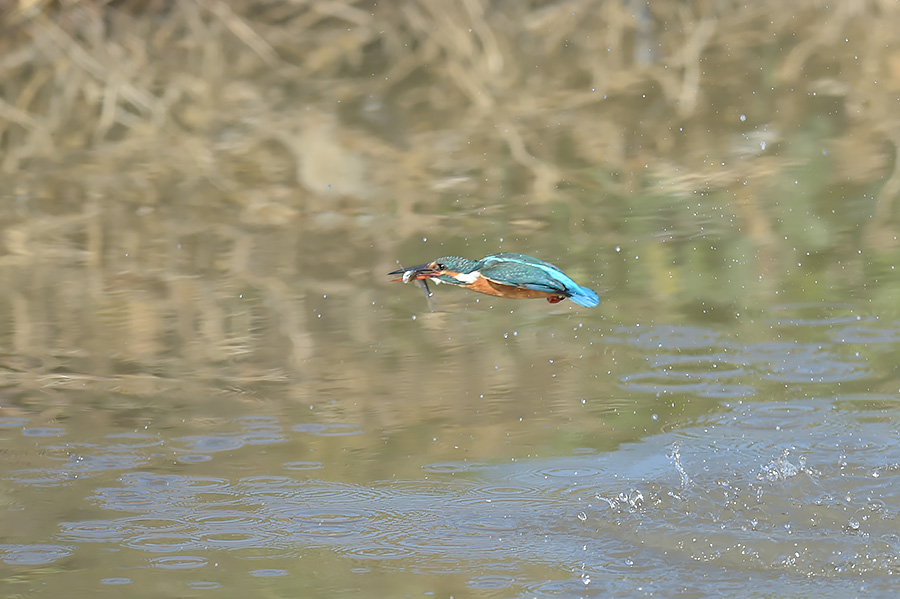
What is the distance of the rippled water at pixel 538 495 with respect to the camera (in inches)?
112

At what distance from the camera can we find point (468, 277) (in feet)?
9.23

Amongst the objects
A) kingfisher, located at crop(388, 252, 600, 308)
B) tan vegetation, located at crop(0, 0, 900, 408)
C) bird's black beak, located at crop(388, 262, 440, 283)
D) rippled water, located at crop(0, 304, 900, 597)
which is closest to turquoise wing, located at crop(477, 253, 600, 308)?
kingfisher, located at crop(388, 252, 600, 308)

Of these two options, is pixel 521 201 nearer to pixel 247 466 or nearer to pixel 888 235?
pixel 888 235

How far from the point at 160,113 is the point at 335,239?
7.09 ft

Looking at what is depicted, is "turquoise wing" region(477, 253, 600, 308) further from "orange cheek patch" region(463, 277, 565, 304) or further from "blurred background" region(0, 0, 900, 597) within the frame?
"blurred background" region(0, 0, 900, 597)

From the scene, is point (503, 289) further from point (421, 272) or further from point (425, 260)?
point (425, 260)

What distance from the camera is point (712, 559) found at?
2848 mm

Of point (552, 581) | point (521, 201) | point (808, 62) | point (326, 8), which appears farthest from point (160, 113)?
point (552, 581)

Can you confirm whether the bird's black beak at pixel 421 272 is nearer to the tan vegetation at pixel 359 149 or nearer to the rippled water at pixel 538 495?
the rippled water at pixel 538 495

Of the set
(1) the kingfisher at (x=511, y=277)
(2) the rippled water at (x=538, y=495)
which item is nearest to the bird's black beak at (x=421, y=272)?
(1) the kingfisher at (x=511, y=277)

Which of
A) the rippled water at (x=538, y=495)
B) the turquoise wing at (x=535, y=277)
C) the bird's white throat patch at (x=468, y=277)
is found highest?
the bird's white throat patch at (x=468, y=277)

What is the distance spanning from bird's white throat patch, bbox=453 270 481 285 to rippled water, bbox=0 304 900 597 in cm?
58

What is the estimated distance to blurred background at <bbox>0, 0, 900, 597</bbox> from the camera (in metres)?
3.21

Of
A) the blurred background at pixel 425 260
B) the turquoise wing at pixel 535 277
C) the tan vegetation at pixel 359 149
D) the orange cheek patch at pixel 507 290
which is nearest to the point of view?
the turquoise wing at pixel 535 277
